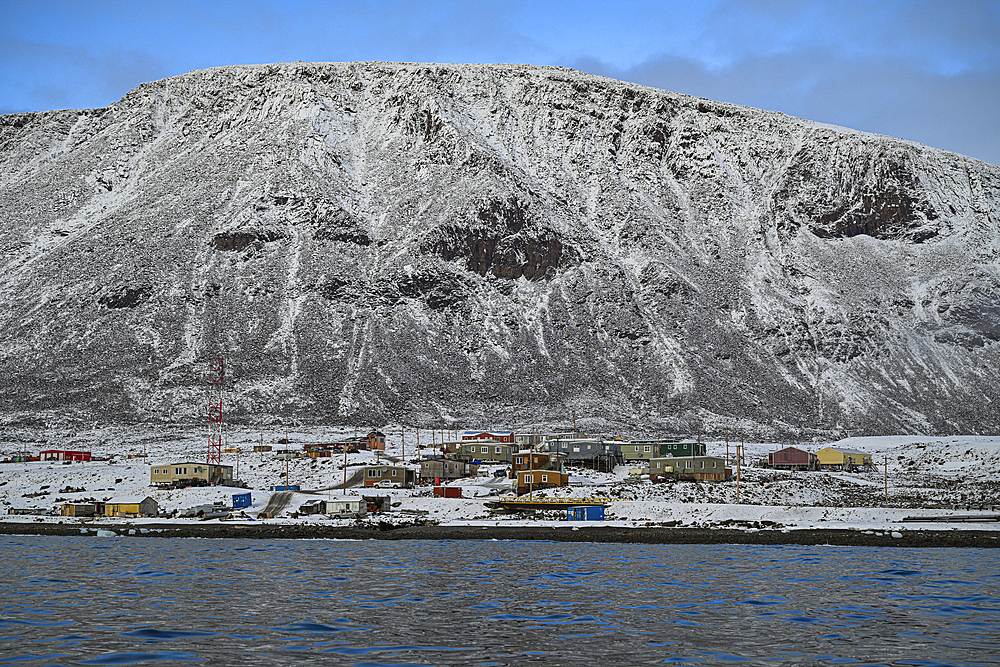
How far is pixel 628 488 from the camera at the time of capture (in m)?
79.4

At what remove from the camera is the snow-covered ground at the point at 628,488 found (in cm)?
6525

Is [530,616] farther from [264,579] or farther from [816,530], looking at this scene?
[816,530]

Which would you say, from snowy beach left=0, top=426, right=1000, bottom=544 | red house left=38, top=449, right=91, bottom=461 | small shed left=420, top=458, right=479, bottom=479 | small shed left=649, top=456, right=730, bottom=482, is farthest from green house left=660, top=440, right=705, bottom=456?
red house left=38, top=449, right=91, bottom=461

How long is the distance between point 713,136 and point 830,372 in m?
65.4

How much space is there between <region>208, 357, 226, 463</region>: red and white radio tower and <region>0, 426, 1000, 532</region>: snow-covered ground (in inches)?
69.6

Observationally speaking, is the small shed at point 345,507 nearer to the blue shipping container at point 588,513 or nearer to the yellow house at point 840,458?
the blue shipping container at point 588,513

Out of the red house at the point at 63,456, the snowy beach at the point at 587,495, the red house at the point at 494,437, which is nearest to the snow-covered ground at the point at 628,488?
the snowy beach at the point at 587,495

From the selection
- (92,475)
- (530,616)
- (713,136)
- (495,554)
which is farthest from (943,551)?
(713,136)

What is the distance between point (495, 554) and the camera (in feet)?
157

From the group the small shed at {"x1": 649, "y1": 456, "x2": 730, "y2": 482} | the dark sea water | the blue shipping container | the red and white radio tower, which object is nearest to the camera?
the dark sea water

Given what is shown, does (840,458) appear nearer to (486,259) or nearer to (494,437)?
(494,437)

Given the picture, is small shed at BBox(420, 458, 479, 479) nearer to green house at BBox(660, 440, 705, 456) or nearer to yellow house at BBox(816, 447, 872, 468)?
green house at BBox(660, 440, 705, 456)

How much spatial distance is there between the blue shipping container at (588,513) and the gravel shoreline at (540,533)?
5.13 m

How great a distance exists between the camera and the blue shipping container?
66.2 meters
